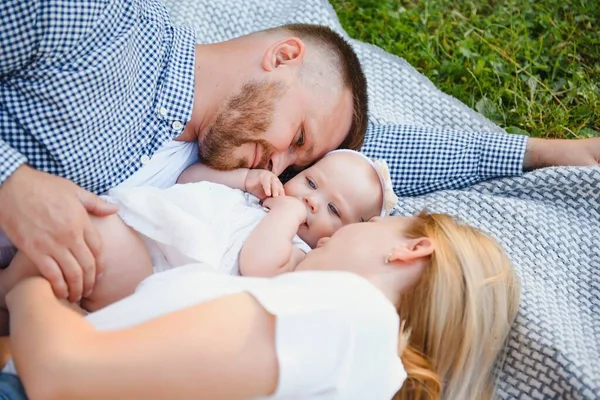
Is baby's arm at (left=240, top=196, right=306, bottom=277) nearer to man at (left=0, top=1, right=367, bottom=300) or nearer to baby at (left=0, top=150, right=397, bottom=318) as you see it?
baby at (left=0, top=150, right=397, bottom=318)

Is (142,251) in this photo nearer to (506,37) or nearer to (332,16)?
(332,16)

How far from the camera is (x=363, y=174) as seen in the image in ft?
7.93

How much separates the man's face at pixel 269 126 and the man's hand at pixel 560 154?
0.79m

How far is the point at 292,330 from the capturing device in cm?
155

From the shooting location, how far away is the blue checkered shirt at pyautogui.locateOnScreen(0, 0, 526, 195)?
1998 mm

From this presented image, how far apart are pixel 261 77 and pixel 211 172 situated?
13.8 inches

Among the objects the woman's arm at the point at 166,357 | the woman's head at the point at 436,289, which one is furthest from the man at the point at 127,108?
the woman's head at the point at 436,289

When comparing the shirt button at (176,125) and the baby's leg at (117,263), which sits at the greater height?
the shirt button at (176,125)

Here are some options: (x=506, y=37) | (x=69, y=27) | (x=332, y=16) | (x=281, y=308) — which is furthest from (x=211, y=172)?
(x=506, y=37)

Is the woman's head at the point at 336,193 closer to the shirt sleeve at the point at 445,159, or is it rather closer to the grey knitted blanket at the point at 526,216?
the grey knitted blanket at the point at 526,216

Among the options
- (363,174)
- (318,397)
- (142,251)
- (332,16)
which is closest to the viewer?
(318,397)

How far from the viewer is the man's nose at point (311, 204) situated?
2338 mm

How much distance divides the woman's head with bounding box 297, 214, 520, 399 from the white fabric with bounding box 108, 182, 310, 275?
0.77ft

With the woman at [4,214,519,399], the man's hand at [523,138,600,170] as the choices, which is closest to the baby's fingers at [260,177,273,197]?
the woman at [4,214,519,399]
